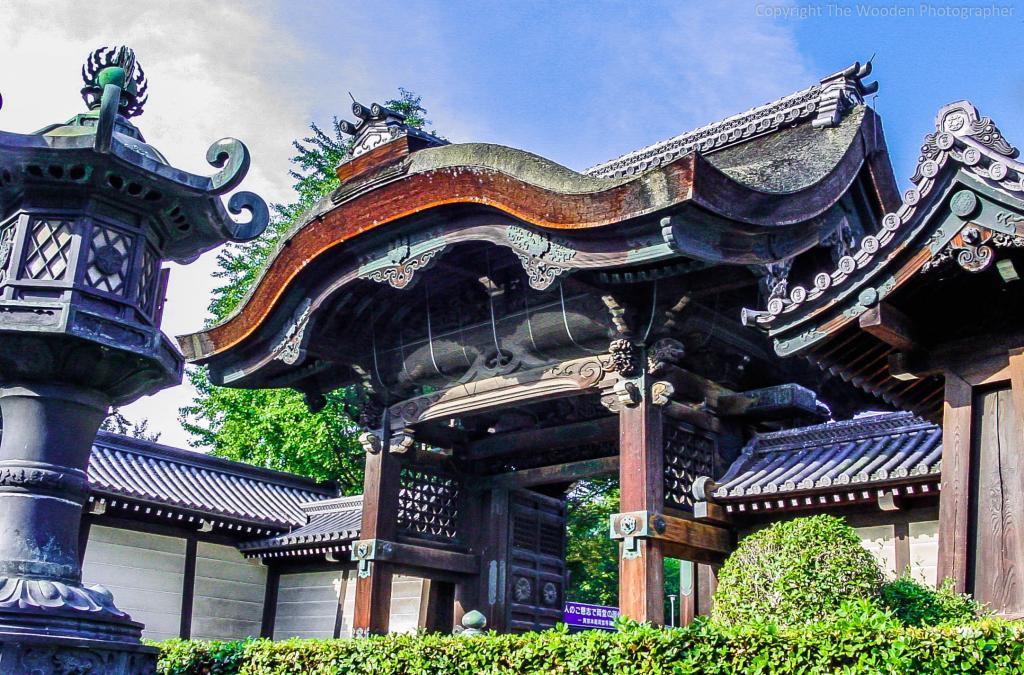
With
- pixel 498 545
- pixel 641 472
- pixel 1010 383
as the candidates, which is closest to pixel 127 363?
pixel 641 472

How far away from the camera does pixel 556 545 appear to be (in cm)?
1437

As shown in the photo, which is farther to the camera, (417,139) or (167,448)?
(167,448)

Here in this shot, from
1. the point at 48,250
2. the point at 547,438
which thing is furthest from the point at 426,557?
the point at 48,250

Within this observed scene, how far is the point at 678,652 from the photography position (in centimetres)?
716

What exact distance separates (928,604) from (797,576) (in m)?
1.18

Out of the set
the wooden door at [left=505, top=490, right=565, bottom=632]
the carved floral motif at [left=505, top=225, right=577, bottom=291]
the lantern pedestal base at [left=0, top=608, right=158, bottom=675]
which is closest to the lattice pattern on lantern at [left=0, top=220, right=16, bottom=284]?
the lantern pedestal base at [left=0, top=608, right=158, bottom=675]

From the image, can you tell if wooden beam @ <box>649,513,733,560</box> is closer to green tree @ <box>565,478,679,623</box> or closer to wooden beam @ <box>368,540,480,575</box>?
wooden beam @ <box>368,540,480,575</box>

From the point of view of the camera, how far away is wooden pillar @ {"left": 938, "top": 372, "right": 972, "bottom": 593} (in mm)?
6969

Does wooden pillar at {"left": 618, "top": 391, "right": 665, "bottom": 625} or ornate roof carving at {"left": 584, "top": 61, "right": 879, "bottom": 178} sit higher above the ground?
ornate roof carving at {"left": 584, "top": 61, "right": 879, "bottom": 178}

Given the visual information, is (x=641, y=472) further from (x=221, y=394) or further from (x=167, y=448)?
(x=221, y=394)

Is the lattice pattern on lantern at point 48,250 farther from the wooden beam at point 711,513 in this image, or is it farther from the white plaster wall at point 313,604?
the white plaster wall at point 313,604

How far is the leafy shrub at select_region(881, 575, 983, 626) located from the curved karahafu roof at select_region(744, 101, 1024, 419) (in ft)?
5.14

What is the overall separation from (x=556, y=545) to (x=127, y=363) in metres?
8.39

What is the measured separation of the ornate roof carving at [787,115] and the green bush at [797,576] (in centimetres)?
461
